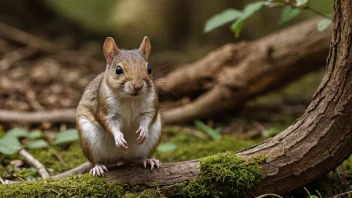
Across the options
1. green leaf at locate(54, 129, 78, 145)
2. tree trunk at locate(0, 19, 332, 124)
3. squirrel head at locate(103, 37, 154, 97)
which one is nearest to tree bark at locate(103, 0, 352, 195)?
squirrel head at locate(103, 37, 154, 97)

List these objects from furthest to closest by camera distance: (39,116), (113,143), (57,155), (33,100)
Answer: (33,100) → (39,116) → (57,155) → (113,143)

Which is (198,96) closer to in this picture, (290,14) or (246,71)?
(246,71)

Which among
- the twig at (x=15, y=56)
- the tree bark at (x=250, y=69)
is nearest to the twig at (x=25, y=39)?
the twig at (x=15, y=56)

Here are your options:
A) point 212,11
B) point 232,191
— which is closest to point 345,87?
point 232,191

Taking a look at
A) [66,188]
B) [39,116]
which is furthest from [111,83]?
[39,116]

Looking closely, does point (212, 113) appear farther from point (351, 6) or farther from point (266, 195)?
point (351, 6)

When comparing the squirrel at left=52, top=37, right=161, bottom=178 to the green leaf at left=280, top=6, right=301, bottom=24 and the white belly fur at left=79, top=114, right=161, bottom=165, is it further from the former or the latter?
the green leaf at left=280, top=6, right=301, bottom=24
